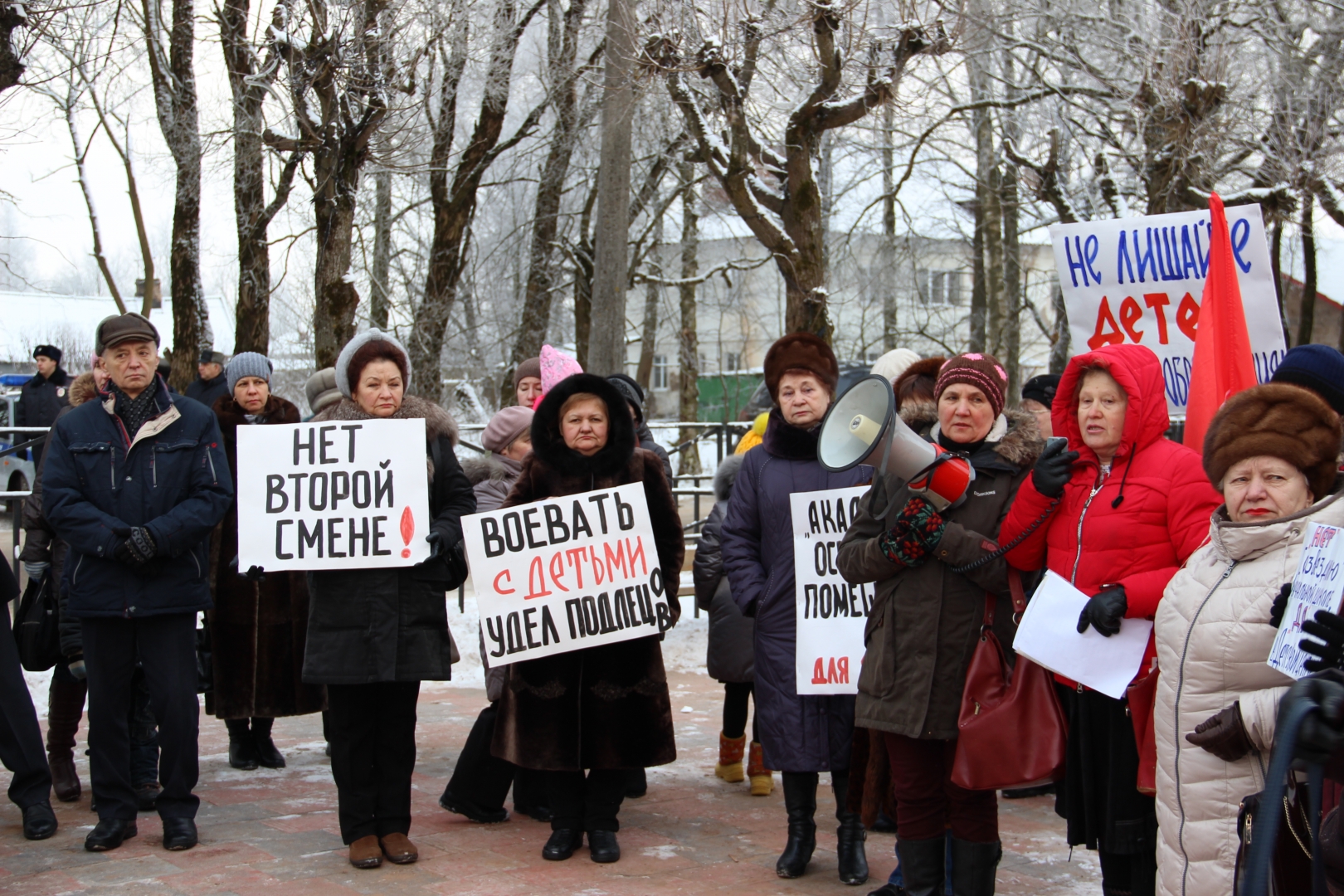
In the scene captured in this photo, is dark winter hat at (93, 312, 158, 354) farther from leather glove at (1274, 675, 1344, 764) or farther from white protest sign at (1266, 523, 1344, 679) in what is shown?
leather glove at (1274, 675, 1344, 764)

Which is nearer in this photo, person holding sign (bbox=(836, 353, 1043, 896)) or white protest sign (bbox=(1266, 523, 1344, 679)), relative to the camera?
white protest sign (bbox=(1266, 523, 1344, 679))

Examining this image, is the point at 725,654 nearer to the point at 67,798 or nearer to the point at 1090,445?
the point at 1090,445

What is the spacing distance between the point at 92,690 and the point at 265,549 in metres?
0.92

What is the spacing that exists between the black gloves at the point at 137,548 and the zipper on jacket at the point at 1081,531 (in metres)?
3.38

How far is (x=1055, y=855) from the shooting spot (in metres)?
5.08

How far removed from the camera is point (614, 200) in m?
10.1

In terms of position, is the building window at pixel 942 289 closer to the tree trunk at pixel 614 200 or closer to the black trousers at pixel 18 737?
the tree trunk at pixel 614 200

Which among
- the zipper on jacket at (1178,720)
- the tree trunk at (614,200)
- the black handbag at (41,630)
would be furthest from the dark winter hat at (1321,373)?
the tree trunk at (614,200)

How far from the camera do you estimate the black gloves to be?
4922 millimetres

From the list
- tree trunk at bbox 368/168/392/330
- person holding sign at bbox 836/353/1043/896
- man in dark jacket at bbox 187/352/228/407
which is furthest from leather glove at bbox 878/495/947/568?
tree trunk at bbox 368/168/392/330

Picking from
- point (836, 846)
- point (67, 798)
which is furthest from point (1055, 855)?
point (67, 798)

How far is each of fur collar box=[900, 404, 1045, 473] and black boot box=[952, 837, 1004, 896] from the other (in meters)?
1.23

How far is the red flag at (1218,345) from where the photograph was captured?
466cm

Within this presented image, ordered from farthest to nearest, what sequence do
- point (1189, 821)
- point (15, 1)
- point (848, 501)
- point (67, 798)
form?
point (15, 1) → point (67, 798) → point (848, 501) → point (1189, 821)
